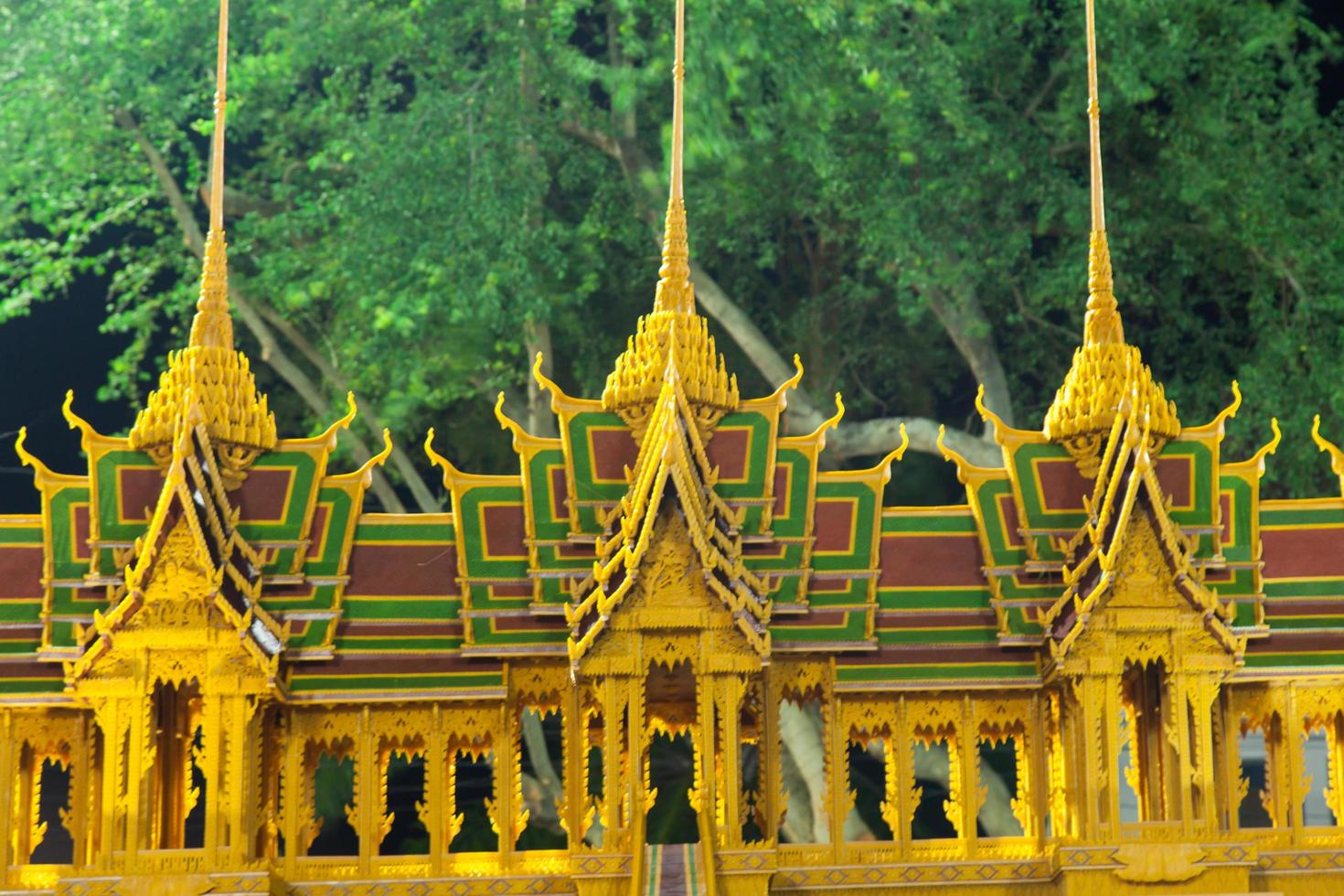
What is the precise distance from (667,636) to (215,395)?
3.95 metres

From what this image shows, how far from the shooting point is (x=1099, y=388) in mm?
18922

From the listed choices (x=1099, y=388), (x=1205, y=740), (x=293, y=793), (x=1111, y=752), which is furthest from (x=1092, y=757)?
(x=293, y=793)

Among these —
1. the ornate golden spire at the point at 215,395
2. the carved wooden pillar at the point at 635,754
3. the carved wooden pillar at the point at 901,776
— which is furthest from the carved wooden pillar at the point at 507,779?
the carved wooden pillar at the point at 901,776

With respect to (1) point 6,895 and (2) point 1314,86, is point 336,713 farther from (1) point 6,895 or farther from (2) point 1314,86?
(2) point 1314,86

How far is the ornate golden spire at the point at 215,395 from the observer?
18.3 metres

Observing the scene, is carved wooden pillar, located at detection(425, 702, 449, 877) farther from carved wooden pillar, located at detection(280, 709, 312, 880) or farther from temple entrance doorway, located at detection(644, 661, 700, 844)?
temple entrance doorway, located at detection(644, 661, 700, 844)

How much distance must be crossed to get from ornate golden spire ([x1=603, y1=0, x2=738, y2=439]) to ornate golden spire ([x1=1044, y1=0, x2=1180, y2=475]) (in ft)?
8.67

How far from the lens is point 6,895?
17953mm

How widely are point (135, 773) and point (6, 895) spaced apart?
5.10 ft

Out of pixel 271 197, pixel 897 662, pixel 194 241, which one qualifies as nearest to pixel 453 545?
pixel 897 662

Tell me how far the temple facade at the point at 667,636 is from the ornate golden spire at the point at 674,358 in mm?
28

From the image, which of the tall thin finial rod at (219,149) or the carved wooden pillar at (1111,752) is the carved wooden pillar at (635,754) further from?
the tall thin finial rod at (219,149)

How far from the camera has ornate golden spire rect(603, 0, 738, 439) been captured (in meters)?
18.4

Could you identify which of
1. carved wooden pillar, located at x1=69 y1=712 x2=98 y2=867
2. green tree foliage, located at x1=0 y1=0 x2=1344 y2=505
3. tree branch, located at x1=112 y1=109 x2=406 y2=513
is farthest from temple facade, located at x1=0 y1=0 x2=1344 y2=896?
tree branch, located at x1=112 y1=109 x2=406 y2=513
